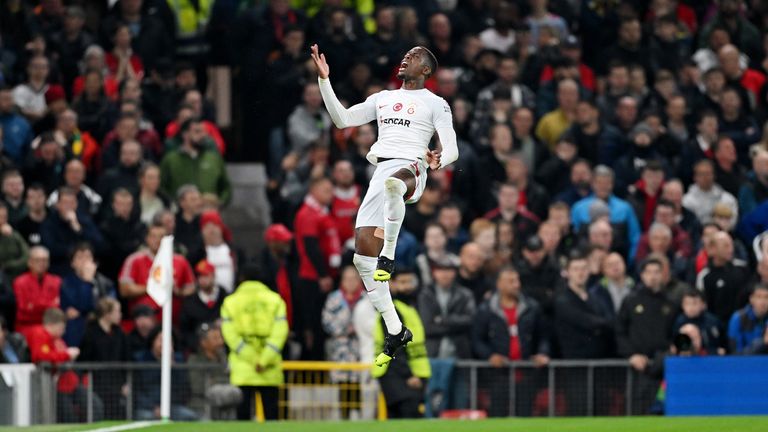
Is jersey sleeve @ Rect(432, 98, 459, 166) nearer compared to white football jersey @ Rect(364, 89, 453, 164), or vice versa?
jersey sleeve @ Rect(432, 98, 459, 166)

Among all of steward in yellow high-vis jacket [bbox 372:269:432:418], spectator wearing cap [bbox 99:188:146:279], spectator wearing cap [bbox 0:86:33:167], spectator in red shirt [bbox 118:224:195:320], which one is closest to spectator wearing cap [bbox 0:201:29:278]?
spectator in red shirt [bbox 118:224:195:320]

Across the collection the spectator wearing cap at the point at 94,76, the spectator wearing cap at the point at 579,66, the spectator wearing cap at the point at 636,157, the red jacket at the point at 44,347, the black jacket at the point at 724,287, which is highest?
the spectator wearing cap at the point at 579,66

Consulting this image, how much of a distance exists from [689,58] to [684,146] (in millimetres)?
2392

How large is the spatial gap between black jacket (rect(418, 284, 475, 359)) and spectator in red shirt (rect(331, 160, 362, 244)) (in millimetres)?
1991

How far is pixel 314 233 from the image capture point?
22672 mm

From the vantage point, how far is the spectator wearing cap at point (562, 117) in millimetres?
24906

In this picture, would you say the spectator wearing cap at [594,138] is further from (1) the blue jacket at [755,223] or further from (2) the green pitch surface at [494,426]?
(2) the green pitch surface at [494,426]

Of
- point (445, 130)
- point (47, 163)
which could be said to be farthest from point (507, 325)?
point (47, 163)

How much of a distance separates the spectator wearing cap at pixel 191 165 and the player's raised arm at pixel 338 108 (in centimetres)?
739

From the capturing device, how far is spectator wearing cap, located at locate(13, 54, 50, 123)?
23894mm

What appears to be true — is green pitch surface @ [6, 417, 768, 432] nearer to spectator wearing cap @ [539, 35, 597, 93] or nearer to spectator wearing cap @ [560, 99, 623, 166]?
spectator wearing cap @ [560, 99, 623, 166]

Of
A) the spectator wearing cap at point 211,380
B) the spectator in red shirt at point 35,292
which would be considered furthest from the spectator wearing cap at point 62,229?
the spectator wearing cap at point 211,380

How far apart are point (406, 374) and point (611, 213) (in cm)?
417

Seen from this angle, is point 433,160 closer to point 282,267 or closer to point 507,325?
point 507,325
